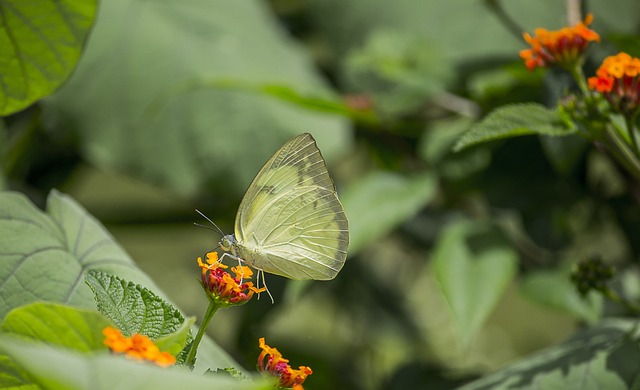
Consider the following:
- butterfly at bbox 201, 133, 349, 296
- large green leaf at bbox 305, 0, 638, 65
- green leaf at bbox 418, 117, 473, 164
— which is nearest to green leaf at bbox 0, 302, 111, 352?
butterfly at bbox 201, 133, 349, 296

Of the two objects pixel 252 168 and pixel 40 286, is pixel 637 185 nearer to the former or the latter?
pixel 252 168

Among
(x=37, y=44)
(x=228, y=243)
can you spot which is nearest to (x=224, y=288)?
(x=228, y=243)

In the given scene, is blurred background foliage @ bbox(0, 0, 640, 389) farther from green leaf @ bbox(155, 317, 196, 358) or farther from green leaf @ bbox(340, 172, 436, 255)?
green leaf @ bbox(155, 317, 196, 358)

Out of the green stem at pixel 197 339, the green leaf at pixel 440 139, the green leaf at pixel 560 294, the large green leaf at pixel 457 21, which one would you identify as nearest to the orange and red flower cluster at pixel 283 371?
the green stem at pixel 197 339

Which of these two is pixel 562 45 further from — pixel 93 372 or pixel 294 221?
pixel 93 372

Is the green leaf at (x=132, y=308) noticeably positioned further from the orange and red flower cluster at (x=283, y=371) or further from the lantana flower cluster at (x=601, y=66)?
the lantana flower cluster at (x=601, y=66)

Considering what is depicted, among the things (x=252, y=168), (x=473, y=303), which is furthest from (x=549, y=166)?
(x=252, y=168)
